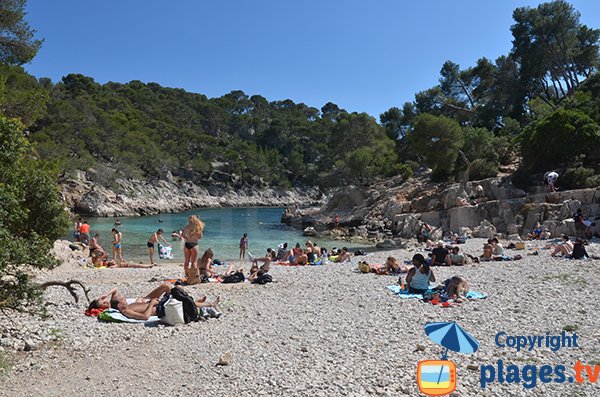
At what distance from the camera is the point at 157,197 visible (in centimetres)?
6344

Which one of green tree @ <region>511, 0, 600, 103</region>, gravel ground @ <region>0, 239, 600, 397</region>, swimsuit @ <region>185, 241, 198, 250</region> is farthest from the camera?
green tree @ <region>511, 0, 600, 103</region>

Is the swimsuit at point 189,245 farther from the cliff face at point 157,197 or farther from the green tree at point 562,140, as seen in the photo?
the cliff face at point 157,197

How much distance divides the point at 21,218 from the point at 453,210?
27.1 meters

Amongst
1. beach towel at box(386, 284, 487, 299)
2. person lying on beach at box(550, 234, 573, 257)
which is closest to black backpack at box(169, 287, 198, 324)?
beach towel at box(386, 284, 487, 299)

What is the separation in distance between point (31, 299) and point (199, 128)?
8805 cm

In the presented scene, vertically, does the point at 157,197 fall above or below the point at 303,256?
above

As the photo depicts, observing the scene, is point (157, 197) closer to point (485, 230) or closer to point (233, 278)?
point (485, 230)

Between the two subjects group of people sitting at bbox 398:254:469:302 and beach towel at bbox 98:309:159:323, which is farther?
group of people sitting at bbox 398:254:469:302

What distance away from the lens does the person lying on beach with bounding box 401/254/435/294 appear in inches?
430

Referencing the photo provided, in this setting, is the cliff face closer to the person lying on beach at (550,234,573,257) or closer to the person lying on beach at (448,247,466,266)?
the person lying on beach at (448,247,466,266)

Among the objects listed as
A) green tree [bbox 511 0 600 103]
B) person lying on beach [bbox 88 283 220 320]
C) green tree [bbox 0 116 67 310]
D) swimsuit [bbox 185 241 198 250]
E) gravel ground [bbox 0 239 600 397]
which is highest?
green tree [bbox 511 0 600 103]

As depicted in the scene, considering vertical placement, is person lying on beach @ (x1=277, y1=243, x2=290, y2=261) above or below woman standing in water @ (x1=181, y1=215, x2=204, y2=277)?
below

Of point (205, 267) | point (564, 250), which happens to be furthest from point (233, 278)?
point (564, 250)

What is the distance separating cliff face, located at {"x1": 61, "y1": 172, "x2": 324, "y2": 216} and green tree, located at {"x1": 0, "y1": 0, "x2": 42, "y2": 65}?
3305 cm
